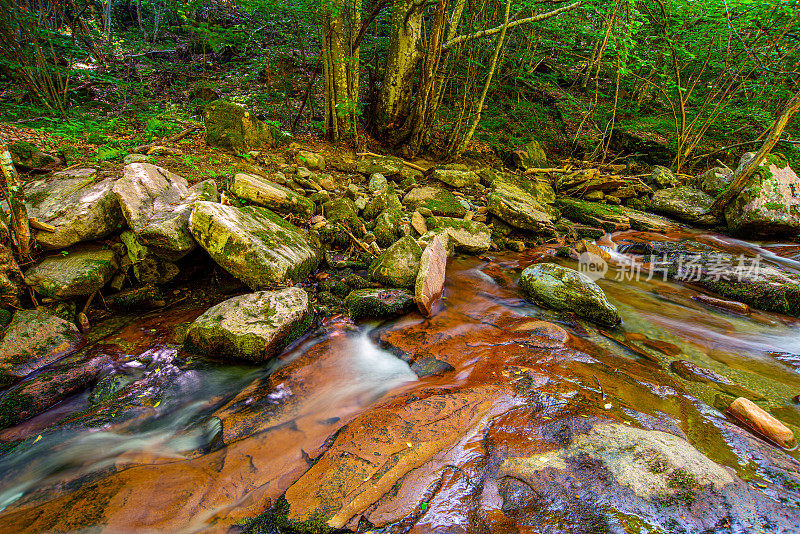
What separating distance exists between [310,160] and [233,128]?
1563mm

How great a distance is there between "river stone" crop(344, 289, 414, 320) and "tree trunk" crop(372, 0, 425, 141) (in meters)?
6.33

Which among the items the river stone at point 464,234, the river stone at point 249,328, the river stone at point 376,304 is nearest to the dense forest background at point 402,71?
the river stone at point 249,328

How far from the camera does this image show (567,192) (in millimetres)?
9414

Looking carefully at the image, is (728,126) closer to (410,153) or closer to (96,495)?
(410,153)

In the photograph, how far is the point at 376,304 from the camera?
3785 mm

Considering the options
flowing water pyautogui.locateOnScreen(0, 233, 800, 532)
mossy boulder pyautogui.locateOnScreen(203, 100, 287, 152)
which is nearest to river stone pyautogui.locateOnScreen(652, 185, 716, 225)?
flowing water pyautogui.locateOnScreen(0, 233, 800, 532)

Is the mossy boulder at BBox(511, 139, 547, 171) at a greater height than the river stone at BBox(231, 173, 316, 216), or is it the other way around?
the mossy boulder at BBox(511, 139, 547, 171)

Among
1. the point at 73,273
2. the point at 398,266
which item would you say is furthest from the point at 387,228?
the point at 73,273

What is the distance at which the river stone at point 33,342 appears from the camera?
9.14ft

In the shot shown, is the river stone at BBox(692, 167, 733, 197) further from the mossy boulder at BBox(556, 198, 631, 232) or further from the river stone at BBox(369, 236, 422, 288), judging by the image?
the river stone at BBox(369, 236, 422, 288)

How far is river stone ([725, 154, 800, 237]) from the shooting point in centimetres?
693

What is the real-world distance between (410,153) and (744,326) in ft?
24.5

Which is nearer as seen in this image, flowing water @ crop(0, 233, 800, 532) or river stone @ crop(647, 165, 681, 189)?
flowing water @ crop(0, 233, 800, 532)

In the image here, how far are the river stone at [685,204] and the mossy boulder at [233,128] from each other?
10395 mm
